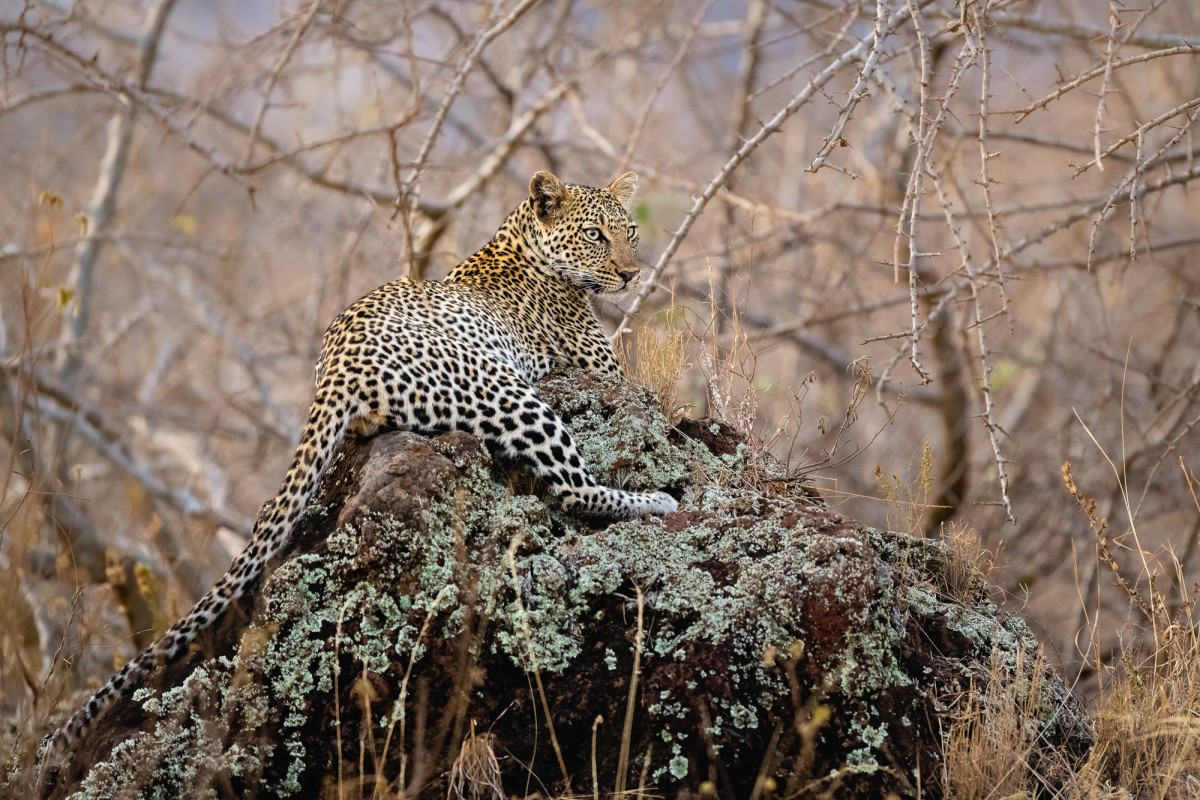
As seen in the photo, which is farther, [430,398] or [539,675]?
[430,398]

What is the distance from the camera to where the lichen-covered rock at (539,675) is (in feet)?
14.0

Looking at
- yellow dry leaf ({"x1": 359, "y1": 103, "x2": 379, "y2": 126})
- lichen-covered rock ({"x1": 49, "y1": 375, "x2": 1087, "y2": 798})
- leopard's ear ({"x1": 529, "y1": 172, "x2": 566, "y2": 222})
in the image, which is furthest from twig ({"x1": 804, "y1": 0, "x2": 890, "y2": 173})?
yellow dry leaf ({"x1": 359, "y1": 103, "x2": 379, "y2": 126})

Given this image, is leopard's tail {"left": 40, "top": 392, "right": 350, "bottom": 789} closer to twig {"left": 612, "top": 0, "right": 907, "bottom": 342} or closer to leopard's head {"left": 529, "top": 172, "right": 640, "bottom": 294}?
twig {"left": 612, "top": 0, "right": 907, "bottom": 342}

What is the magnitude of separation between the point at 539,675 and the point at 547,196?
3.86 m

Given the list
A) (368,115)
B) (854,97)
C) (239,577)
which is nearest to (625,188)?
(854,97)

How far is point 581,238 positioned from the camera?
7.56 meters

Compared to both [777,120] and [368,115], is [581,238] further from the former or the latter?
[368,115]

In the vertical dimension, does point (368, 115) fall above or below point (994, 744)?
above

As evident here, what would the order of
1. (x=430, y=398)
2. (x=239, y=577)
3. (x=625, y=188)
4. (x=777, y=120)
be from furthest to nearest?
(x=625, y=188), (x=777, y=120), (x=430, y=398), (x=239, y=577)

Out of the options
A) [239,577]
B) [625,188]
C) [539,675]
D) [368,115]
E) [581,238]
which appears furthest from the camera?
[368,115]

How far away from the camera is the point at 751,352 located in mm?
6039

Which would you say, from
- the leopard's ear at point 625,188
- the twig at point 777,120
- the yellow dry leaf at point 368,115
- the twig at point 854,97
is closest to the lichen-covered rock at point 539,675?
the twig at point 854,97

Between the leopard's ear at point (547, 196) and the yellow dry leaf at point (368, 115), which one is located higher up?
the yellow dry leaf at point (368, 115)

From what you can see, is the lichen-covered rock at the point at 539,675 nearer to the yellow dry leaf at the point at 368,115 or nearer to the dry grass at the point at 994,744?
the dry grass at the point at 994,744
